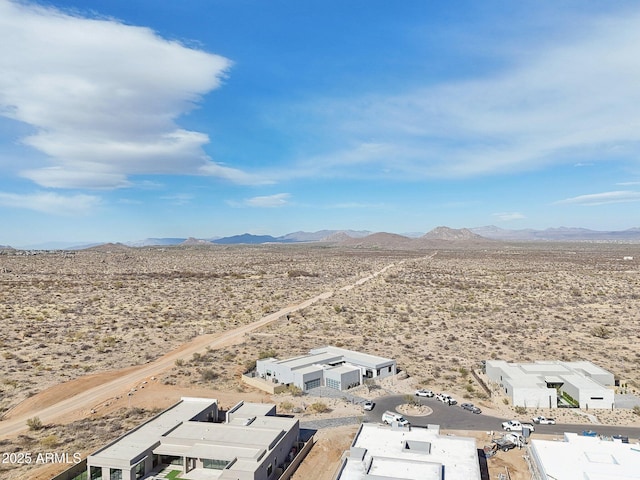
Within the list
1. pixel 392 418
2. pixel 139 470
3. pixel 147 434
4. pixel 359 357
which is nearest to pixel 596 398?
pixel 392 418

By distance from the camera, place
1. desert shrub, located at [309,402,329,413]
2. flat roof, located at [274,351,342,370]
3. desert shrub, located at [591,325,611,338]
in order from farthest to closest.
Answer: desert shrub, located at [591,325,611,338]
flat roof, located at [274,351,342,370]
desert shrub, located at [309,402,329,413]

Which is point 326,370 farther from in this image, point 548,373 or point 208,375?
point 548,373

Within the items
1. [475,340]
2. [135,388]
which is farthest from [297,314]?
[135,388]

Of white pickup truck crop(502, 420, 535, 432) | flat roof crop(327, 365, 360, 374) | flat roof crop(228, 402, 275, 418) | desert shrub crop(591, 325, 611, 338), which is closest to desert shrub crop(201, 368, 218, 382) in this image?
flat roof crop(228, 402, 275, 418)

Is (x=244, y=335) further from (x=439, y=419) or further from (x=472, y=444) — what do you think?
(x=472, y=444)

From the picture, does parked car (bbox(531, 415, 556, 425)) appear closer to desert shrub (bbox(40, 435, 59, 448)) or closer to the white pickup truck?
the white pickup truck

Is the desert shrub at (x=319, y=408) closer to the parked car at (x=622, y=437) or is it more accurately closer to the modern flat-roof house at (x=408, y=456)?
the modern flat-roof house at (x=408, y=456)
